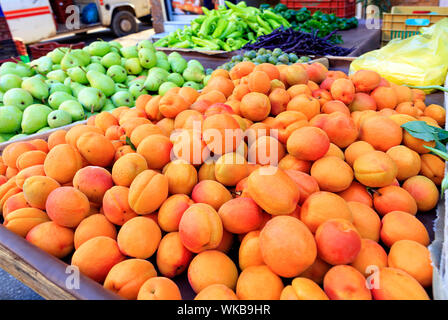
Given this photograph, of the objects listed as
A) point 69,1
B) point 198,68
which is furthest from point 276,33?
point 69,1

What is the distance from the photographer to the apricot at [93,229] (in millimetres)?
1128

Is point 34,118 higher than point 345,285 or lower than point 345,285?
higher

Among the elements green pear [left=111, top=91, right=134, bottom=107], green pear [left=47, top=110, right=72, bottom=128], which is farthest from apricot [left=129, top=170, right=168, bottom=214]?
green pear [left=111, top=91, right=134, bottom=107]

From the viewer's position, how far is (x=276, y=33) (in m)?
4.50

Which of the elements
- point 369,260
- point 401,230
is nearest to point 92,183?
point 369,260

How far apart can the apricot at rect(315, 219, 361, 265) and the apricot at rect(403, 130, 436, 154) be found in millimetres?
746

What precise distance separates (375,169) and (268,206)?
467mm

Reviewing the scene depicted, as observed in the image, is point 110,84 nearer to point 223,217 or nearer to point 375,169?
point 223,217

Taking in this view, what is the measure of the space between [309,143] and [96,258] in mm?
889

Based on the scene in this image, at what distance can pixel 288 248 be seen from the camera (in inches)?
33.3

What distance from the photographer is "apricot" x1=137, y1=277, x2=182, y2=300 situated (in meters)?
0.84

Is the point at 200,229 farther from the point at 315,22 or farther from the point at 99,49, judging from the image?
the point at 315,22

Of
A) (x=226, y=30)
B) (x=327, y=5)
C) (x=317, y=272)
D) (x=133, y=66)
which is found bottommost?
(x=317, y=272)

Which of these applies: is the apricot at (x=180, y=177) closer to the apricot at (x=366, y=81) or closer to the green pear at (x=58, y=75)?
the apricot at (x=366, y=81)
